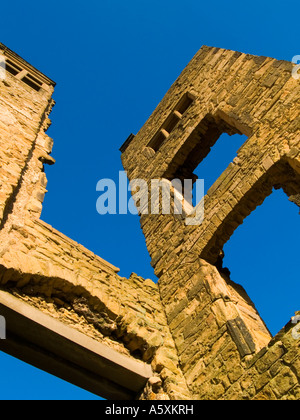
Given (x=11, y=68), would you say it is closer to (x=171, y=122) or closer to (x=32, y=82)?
(x=32, y=82)

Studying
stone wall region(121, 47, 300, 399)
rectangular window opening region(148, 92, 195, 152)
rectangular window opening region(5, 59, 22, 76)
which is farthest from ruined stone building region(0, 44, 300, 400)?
rectangular window opening region(5, 59, 22, 76)

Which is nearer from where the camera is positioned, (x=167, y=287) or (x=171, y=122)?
(x=167, y=287)

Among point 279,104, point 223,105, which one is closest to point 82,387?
point 279,104

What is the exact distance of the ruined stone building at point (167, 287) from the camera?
12.5 ft

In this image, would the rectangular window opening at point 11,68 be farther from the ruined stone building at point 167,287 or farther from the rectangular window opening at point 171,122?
the rectangular window opening at point 171,122

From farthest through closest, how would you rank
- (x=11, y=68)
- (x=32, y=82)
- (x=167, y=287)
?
(x=32, y=82)
(x=11, y=68)
(x=167, y=287)

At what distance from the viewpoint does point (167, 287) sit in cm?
560

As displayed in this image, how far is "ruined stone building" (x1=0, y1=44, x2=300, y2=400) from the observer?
3.81 m

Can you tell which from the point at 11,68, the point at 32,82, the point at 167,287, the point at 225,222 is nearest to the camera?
the point at 225,222

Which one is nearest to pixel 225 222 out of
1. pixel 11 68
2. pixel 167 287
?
pixel 167 287

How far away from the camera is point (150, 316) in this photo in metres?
4.96

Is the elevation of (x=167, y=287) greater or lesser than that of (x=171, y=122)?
lesser

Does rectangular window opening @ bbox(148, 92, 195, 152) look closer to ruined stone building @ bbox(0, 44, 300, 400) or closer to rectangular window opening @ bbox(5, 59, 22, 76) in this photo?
A: ruined stone building @ bbox(0, 44, 300, 400)

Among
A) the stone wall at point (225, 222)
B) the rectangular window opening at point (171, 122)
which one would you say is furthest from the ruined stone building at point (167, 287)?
the rectangular window opening at point (171, 122)
